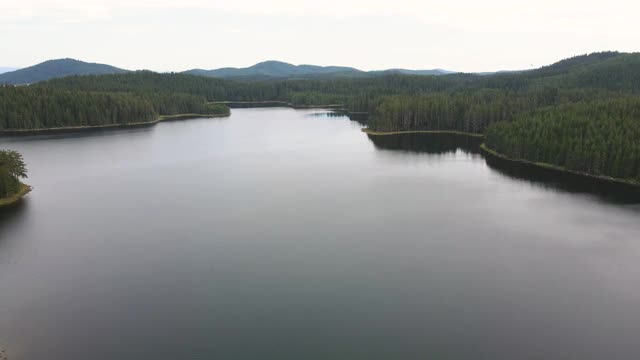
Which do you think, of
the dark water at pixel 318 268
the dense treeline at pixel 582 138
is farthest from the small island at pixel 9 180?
the dense treeline at pixel 582 138

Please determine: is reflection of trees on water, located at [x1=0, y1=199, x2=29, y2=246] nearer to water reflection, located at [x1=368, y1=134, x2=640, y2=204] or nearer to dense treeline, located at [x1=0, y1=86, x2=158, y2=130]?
water reflection, located at [x1=368, y1=134, x2=640, y2=204]

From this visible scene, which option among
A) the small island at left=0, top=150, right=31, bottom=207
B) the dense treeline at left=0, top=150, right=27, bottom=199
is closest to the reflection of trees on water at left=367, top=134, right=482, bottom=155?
the small island at left=0, top=150, right=31, bottom=207

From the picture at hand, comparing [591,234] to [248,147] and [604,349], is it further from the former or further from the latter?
[248,147]

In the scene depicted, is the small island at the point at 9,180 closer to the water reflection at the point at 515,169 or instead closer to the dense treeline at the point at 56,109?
the water reflection at the point at 515,169

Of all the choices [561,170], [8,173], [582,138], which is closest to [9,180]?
[8,173]

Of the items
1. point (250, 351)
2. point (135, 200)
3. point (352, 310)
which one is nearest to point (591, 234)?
point (352, 310)

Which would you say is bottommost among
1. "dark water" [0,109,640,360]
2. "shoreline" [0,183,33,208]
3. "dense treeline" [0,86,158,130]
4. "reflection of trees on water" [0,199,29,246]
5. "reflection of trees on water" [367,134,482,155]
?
"dark water" [0,109,640,360]

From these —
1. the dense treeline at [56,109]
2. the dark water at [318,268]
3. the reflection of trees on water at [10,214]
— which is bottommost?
the dark water at [318,268]
